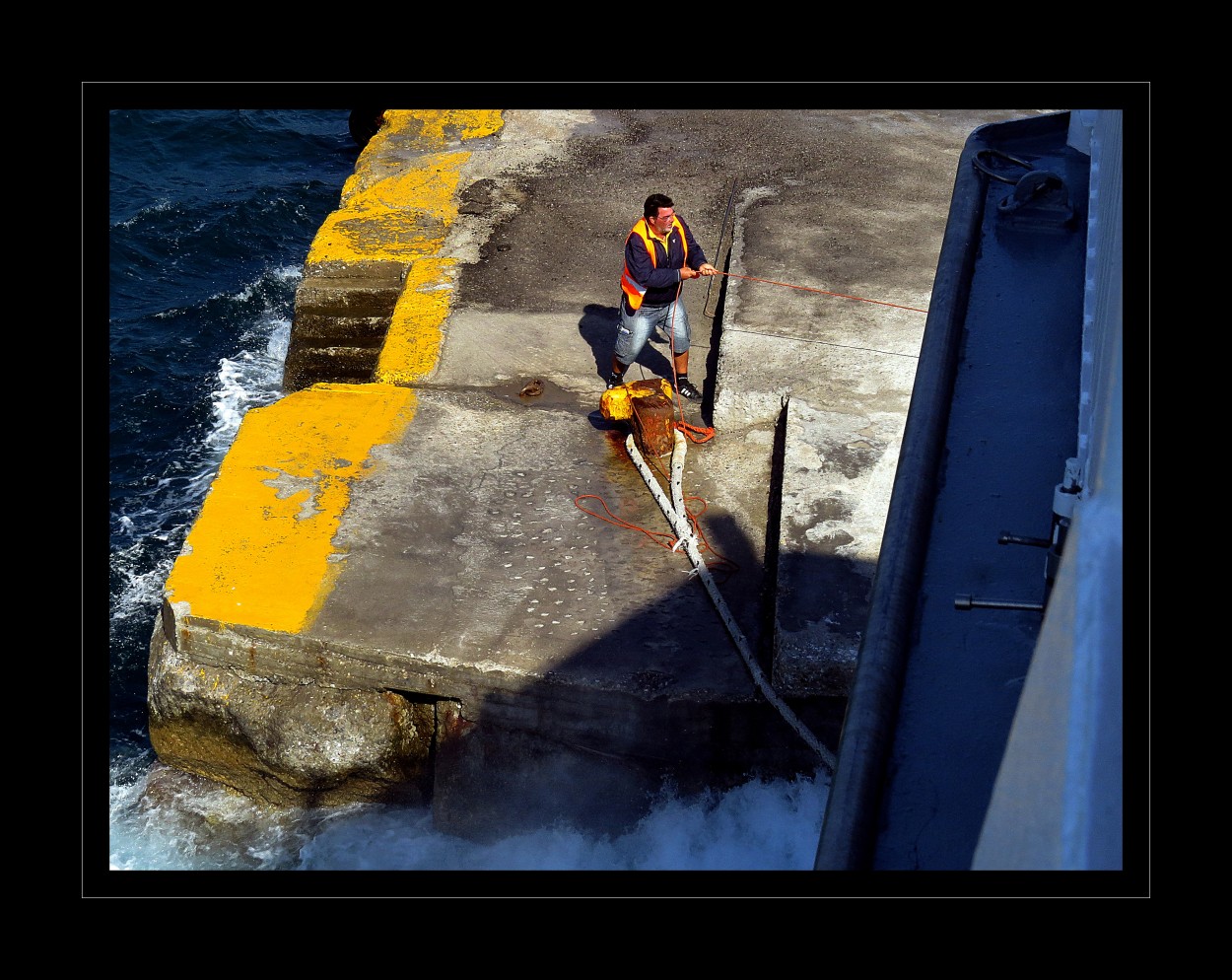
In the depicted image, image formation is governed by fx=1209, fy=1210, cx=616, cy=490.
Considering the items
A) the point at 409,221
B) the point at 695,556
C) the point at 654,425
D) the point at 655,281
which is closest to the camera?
the point at 695,556

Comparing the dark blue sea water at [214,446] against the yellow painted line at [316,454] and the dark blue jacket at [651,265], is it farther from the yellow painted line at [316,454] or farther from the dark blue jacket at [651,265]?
the dark blue jacket at [651,265]

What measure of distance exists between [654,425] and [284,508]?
2000 mm

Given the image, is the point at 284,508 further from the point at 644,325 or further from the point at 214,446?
the point at 214,446

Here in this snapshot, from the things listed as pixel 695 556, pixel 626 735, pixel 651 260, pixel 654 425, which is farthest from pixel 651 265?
pixel 626 735

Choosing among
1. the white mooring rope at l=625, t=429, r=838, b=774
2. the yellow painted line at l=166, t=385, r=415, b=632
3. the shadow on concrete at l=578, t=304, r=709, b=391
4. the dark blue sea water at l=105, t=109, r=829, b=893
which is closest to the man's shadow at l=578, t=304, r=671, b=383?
the shadow on concrete at l=578, t=304, r=709, b=391

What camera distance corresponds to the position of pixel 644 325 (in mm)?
7066

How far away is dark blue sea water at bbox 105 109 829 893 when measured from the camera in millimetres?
5312

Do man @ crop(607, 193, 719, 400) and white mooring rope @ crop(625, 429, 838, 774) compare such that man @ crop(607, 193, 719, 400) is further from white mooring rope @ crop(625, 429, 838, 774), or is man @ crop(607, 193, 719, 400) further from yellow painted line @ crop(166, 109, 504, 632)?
yellow painted line @ crop(166, 109, 504, 632)

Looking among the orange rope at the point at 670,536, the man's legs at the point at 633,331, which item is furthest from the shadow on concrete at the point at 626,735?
the man's legs at the point at 633,331

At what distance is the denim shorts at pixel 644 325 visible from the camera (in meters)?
7.04

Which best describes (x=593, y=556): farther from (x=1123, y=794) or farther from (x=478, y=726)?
(x=1123, y=794)
